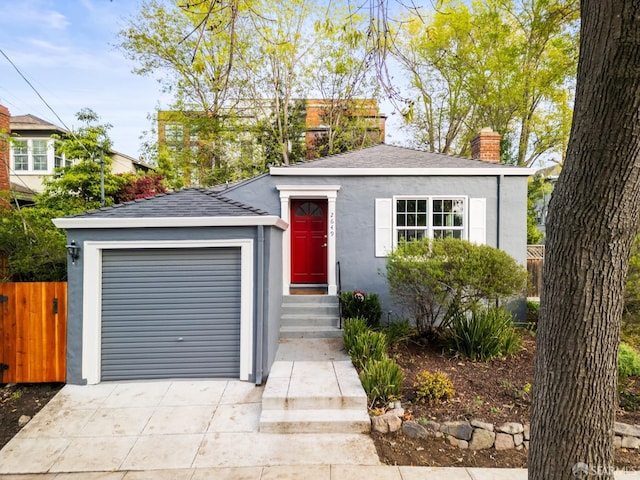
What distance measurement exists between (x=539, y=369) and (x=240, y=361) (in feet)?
13.6

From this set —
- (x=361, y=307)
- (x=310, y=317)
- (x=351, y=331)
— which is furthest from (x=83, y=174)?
(x=351, y=331)

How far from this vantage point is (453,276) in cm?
589

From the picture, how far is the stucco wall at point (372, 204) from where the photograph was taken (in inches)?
310

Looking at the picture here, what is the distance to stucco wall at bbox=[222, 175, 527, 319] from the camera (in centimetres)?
788

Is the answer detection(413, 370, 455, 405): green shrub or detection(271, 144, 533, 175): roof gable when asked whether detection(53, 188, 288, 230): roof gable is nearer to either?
detection(271, 144, 533, 175): roof gable

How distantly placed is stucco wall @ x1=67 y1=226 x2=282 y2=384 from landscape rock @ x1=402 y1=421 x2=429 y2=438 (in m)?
2.18

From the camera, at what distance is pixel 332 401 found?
434 centimetres

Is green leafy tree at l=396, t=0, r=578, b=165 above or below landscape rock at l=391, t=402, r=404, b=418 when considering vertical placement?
above

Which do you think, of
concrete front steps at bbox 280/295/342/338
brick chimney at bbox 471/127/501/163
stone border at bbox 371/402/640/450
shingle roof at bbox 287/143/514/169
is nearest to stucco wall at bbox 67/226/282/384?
concrete front steps at bbox 280/295/342/338

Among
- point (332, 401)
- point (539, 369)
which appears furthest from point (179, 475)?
point (539, 369)

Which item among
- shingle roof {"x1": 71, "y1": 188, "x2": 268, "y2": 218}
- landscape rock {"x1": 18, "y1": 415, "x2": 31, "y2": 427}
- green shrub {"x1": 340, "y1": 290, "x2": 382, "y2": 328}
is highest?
shingle roof {"x1": 71, "y1": 188, "x2": 268, "y2": 218}

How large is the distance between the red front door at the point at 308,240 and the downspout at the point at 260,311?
9.52 ft

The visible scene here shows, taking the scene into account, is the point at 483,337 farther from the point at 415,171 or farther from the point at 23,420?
the point at 23,420

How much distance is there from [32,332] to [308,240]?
520 centimetres
